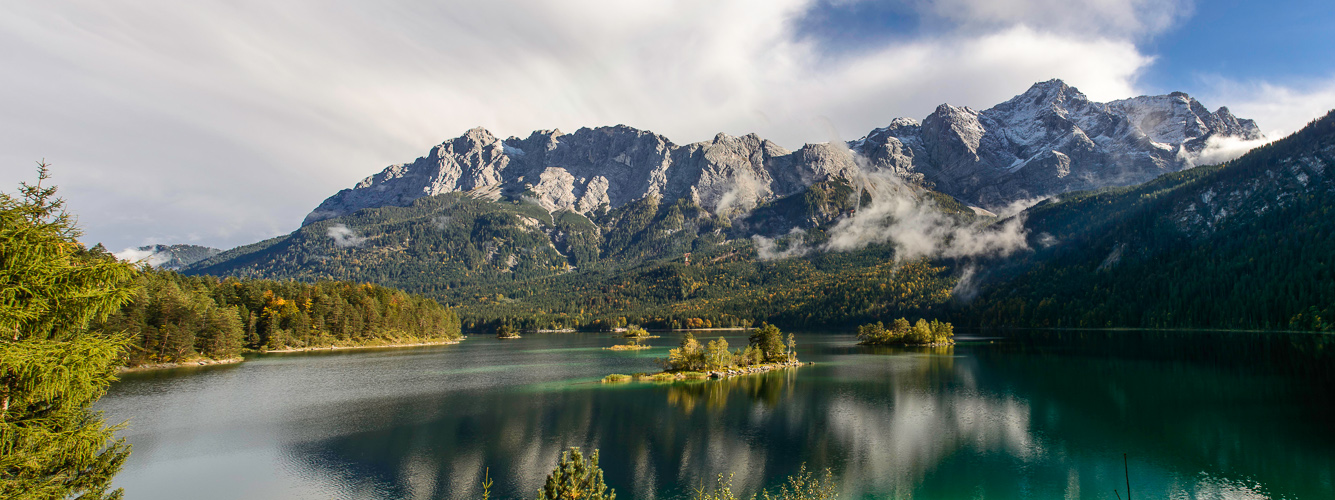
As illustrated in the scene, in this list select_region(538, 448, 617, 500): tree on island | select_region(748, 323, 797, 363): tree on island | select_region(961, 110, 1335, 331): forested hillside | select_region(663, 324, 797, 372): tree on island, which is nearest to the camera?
select_region(538, 448, 617, 500): tree on island

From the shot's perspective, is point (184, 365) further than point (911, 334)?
No

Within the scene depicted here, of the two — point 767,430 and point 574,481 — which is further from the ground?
point 574,481

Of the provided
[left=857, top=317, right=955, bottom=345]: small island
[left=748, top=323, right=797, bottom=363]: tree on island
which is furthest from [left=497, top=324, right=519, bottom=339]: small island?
[left=748, top=323, right=797, bottom=363]: tree on island

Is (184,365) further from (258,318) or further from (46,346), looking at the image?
(46,346)

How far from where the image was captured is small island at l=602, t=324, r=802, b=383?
74.2 meters

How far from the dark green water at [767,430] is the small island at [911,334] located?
1973 inches

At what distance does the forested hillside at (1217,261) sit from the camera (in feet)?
379

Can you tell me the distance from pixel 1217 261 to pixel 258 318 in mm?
219391

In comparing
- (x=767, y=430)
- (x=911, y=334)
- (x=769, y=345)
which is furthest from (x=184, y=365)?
(x=911, y=334)

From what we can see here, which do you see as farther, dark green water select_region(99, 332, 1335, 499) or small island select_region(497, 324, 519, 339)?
small island select_region(497, 324, 519, 339)

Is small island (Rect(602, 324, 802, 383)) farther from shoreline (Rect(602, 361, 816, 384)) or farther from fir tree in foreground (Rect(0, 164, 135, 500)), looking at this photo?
fir tree in foreground (Rect(0, 164, 135, 500))

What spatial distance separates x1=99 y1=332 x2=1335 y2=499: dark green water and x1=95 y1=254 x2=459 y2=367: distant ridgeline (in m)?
13.3

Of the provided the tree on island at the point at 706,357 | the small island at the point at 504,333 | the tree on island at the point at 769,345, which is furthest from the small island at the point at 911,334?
the small island at the point at 504,333

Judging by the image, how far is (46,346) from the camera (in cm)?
1251
